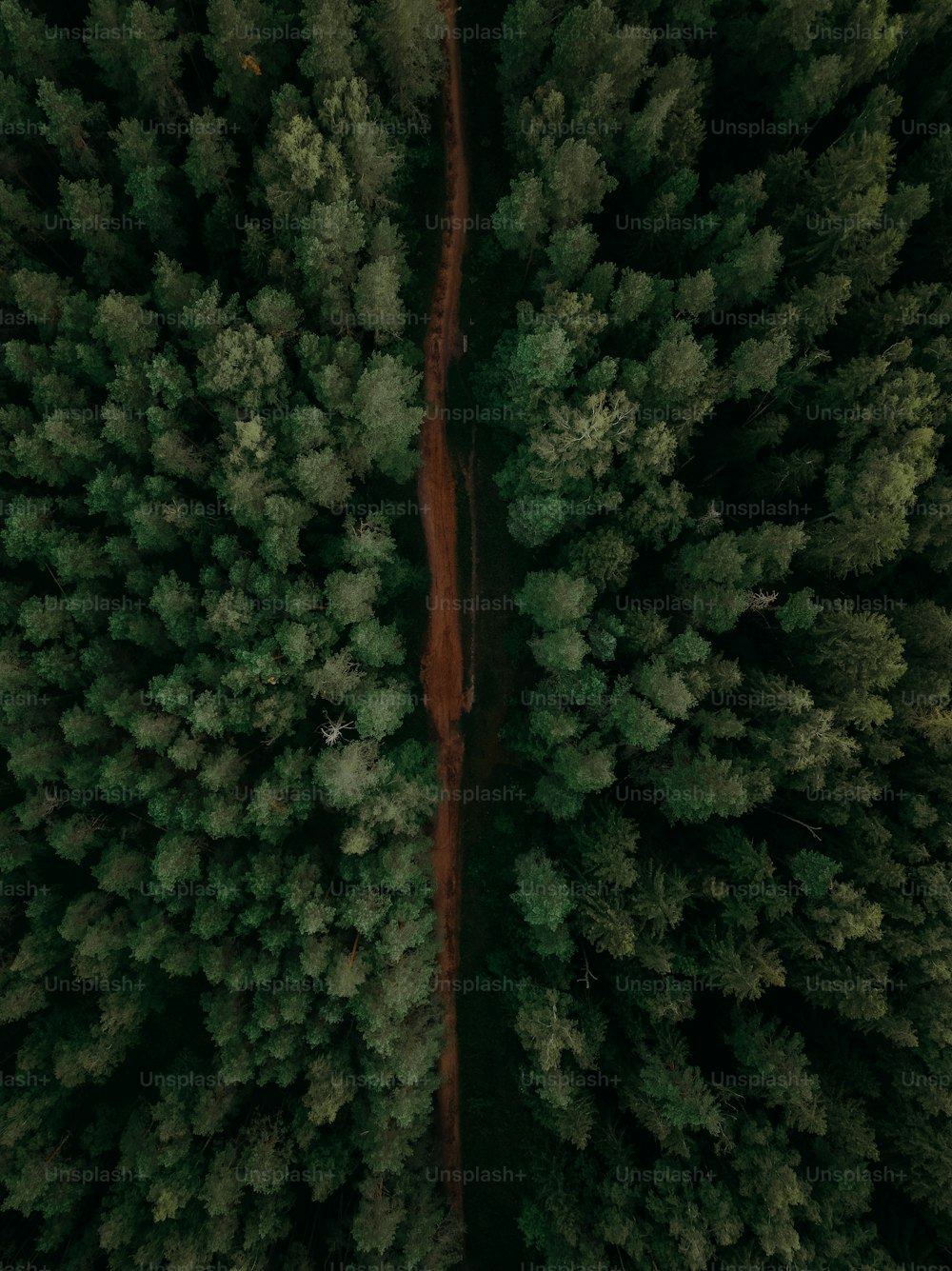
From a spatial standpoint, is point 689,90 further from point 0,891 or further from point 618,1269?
point 618,1269

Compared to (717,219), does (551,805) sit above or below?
below

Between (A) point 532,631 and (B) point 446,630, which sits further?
(B) point 446,630

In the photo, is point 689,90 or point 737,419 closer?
point 689,90

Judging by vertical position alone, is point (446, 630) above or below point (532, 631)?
above

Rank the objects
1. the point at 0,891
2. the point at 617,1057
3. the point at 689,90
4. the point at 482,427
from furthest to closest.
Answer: the point at 482,427
the point at 0,891
the point at 617,1057
the point at 689,90

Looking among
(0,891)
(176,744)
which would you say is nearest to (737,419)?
(176,744)

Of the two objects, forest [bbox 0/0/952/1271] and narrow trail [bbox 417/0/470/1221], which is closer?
forest [bbox 0/0/952/1271]
